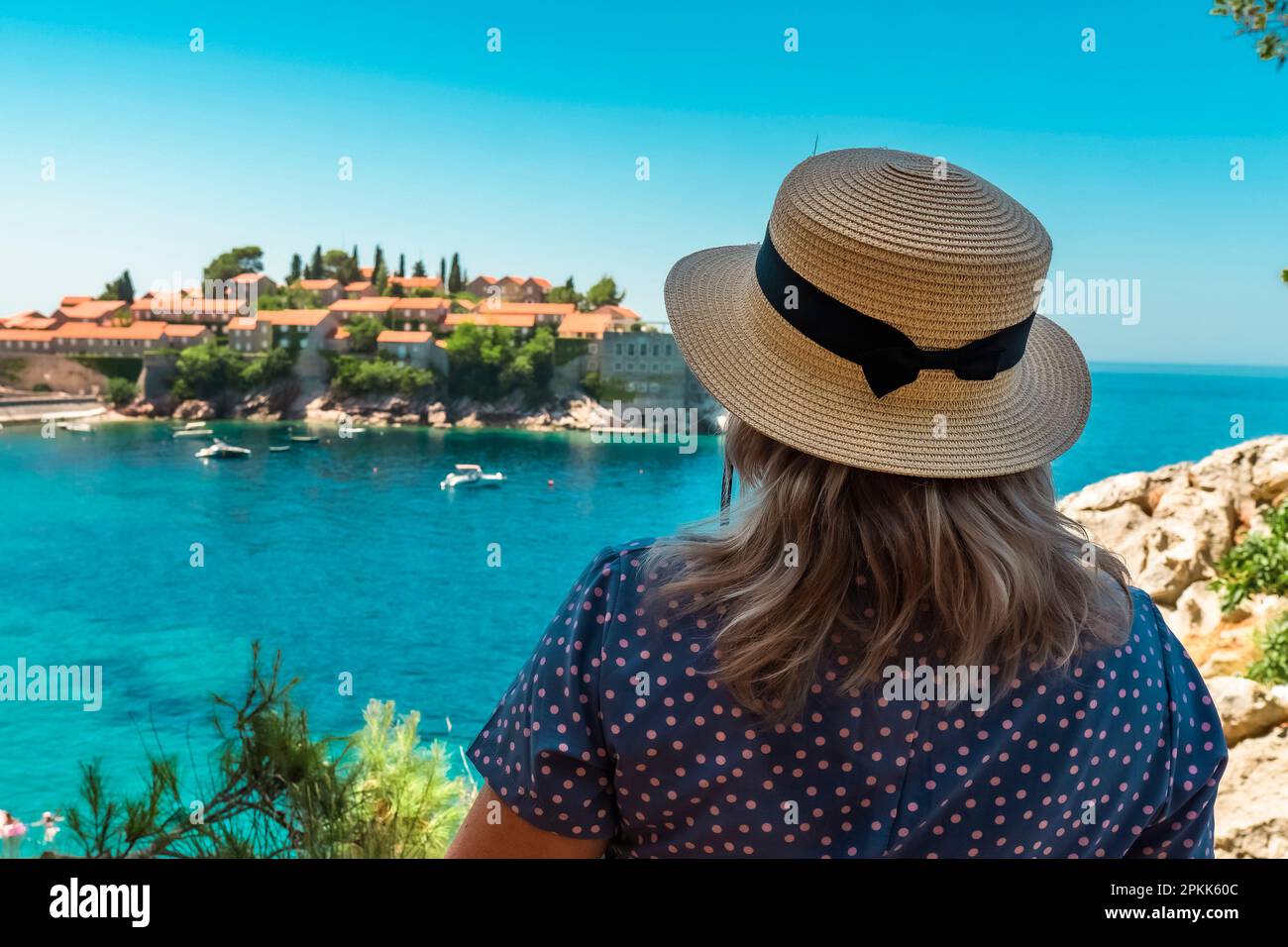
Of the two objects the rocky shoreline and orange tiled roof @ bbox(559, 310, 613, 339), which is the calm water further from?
orange tiled roof @ bbox(559, 310, 613, 339)

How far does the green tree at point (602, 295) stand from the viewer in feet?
145

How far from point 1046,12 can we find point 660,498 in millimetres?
33172

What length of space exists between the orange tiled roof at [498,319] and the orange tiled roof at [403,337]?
1.47m

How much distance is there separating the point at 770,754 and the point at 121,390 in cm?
4546

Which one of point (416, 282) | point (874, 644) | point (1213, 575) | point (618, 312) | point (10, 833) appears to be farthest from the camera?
point (416, 282)

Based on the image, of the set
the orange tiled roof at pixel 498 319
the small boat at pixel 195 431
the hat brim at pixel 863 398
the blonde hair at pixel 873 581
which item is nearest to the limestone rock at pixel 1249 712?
the hat brim at pixel 863 398

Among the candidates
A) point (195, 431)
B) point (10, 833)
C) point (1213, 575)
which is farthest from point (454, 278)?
point (10, 833)

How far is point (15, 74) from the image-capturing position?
47469mm

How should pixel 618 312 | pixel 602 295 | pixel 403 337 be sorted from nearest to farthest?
1. pixel 403 337
2. pixel 618 312
3. pixel 602 295

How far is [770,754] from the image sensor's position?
1.84ft

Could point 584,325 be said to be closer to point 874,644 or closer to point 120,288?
point 120,288

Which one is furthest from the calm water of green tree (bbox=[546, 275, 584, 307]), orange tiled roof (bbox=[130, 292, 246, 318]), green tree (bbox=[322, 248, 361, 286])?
green tree (bbox=[322, 248, 361, 286])

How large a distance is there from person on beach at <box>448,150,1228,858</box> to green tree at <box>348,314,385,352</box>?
136 feet
